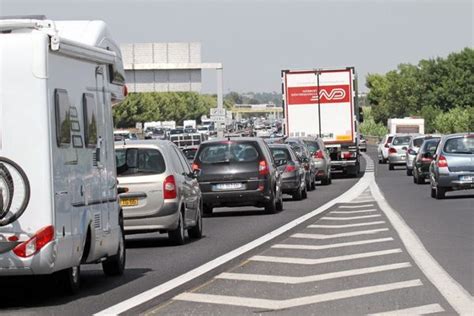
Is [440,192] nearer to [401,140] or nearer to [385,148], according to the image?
[401,140]

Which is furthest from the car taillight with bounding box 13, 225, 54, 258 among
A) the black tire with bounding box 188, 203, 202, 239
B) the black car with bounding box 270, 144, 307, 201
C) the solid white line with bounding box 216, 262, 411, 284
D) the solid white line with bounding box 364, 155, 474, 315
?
the black car with bounding box 270, 144, 307, 201

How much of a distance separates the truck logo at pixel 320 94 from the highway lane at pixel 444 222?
7.54 metres

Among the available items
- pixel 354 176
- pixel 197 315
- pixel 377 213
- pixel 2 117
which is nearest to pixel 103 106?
pixel 2 117

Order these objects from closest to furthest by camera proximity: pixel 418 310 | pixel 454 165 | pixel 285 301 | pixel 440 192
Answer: pixel 418 310 < pixel 285 301 < pixel 454 165 < pixel 440 192

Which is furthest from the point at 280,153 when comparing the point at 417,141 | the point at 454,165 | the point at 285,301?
the point at 285,301

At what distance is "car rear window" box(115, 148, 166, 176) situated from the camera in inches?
824

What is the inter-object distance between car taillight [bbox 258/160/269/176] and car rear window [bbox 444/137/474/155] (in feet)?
18.3

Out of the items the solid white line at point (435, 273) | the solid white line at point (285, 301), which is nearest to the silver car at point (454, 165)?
the solid white line at point (435, 273)

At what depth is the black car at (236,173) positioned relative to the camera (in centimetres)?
2908

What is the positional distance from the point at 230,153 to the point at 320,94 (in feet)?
69.1

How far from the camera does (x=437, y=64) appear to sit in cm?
13712

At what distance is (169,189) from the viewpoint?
68.3 feet

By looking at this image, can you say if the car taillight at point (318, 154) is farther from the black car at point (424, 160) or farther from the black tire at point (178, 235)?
the black tire at point (178, 235)

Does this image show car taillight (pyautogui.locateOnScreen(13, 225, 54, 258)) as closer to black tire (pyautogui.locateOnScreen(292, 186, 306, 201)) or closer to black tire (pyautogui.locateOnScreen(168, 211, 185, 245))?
black tire (pyautogui.locateOnScreen(168, 211, 185, 245))
